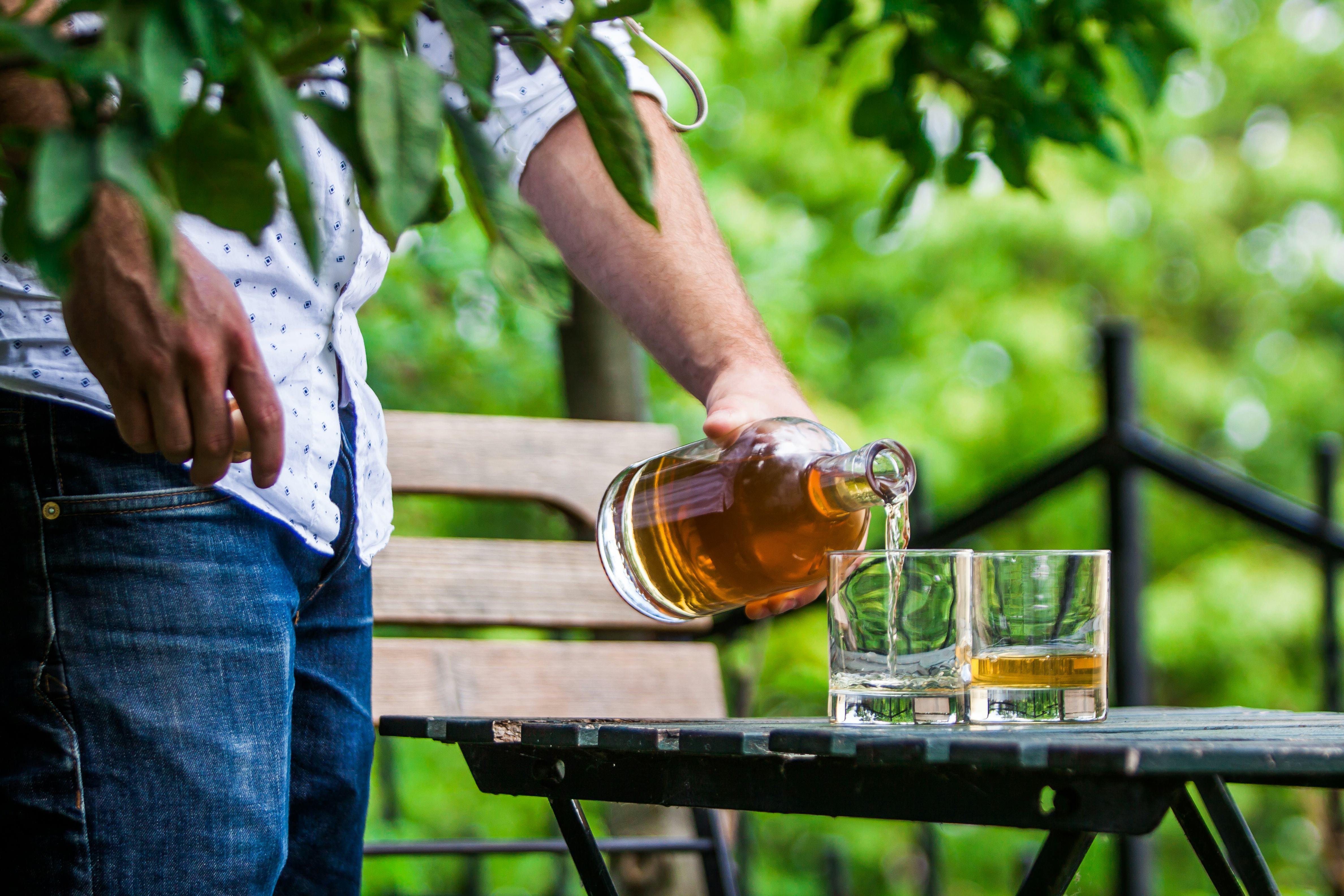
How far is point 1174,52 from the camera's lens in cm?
225

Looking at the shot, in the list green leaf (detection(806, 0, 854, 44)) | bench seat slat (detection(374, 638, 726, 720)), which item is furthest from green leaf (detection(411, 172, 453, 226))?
green leaf (detection(806, 0, 854, 44))

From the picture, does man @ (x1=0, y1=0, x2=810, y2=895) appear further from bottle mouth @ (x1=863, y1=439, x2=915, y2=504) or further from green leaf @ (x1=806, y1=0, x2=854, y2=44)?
green leaf @ (x1=806, y1=0, x2=854, y2=44)

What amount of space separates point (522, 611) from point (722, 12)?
1.05 m

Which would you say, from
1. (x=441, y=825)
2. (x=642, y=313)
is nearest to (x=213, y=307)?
(x=642, y=313)

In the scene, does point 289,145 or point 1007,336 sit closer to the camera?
point 289,145

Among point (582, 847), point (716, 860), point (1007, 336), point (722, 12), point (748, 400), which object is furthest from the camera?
point (1007, 336)

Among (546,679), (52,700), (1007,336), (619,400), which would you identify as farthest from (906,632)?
(1007,336)

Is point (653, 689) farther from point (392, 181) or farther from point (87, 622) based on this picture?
point (392, 181)

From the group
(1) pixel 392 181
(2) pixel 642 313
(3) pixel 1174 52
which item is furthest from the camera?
(3) pixel 1174 52

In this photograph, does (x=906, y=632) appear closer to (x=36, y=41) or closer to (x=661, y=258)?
(x=661, y=258)

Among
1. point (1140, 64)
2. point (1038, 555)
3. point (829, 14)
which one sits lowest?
point (1038, 555)

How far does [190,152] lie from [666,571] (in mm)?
815

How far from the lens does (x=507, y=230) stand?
1.87ft

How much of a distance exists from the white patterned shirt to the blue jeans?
0.12 feet
